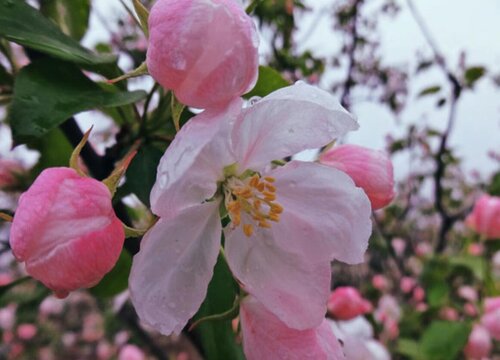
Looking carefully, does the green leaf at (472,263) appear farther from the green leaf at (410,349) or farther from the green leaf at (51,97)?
the green leaf at (51,97)

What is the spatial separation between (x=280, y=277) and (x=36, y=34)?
0.33m

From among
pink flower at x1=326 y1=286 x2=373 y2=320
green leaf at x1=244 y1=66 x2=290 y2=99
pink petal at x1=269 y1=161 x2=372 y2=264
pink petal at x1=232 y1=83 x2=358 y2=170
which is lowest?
pink flower at x1=326 y1=286 x2=373 y2=320

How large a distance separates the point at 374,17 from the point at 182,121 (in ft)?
9.15

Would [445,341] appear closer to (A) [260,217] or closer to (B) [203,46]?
(A) [260,217]

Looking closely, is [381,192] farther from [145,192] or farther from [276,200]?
[145,192]

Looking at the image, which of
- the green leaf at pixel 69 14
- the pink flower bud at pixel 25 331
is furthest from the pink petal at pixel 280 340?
the pink flower bud at pixel 25 331

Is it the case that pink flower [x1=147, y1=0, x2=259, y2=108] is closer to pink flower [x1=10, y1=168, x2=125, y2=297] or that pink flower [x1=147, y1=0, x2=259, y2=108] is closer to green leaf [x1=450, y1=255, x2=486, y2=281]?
pink flower [x1=10, y1=168, x2=125, y2=297]

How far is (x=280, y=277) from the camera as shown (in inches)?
19.8

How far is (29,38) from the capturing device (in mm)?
537

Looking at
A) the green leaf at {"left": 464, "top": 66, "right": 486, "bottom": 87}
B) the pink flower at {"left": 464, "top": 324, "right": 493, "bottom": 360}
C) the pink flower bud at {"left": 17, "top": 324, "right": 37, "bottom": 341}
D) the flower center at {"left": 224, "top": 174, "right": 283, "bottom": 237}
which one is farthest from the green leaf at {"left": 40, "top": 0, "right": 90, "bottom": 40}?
the pink flower bud at {"left": 17, "top": 324, "right": 37, "bottom": 341}

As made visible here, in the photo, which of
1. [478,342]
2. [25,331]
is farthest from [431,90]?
[25,331]

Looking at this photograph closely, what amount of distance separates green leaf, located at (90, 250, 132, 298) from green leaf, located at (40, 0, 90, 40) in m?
0.32

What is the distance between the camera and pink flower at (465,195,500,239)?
1.62m

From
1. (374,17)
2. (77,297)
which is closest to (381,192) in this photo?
(374,17)
